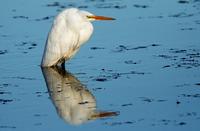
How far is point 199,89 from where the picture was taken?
10188 mm

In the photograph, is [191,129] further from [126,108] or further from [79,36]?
[79,36]

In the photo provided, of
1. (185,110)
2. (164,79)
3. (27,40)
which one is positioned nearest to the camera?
(185,110)

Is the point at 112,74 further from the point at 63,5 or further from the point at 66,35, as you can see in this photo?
the point at 63,5

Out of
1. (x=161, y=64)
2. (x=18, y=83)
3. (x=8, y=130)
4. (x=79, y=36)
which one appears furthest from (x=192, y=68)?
(x=8, y=130)

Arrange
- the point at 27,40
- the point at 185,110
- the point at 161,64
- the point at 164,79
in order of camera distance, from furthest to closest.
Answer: the point at 27,40
the point at 161,64
the point at 164,79
the point at 185,110

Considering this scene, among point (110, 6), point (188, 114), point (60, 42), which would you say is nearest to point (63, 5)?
point (110, 6)

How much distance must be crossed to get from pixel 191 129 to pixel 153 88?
2.07m

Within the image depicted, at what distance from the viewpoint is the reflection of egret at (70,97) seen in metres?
9.15

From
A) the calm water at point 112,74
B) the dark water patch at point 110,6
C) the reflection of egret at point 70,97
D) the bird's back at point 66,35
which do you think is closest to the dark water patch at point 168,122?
the calm water at point 112,74

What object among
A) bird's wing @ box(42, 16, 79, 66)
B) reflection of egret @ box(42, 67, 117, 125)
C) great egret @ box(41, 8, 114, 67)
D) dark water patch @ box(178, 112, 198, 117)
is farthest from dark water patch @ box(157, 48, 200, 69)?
dark water patch @ box(178, 112, 198, 117)

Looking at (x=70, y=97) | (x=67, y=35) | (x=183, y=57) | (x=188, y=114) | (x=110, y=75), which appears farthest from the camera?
(x=183, y=57)

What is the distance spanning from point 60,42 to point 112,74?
1186 mm

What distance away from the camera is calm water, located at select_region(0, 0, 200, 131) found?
902 centimetres

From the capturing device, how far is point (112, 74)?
11.3m
